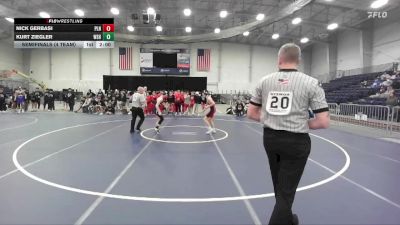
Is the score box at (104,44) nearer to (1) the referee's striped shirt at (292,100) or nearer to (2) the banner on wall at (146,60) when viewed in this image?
(1) the referee's striped shirt at (292,100)

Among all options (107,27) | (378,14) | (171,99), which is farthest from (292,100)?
(378,14)

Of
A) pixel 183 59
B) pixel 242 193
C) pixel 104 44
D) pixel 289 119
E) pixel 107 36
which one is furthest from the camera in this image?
pixel 183 59

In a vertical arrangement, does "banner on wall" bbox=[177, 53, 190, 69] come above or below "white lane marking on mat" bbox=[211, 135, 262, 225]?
above

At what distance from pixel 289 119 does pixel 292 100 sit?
18 cm

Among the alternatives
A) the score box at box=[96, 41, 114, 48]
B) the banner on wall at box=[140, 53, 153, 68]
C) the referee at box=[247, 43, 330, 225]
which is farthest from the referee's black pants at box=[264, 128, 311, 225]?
the banner on wall at box=[140, 53, 153, 68]

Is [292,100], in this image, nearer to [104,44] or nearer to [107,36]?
[104,44]

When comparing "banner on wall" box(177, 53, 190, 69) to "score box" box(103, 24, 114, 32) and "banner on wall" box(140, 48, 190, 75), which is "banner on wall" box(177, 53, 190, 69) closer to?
"banner on wall" box(140, 48, 190, 75)

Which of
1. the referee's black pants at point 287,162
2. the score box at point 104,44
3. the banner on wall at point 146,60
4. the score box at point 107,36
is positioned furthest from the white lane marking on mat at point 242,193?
the banner on wall at point 146,60

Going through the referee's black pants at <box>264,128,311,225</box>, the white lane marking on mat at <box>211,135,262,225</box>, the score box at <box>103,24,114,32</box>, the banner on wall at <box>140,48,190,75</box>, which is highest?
the banner on wall at <box>140,48,190,75</box>

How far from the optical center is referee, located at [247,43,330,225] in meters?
2.70

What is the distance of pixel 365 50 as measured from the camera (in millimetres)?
27406
